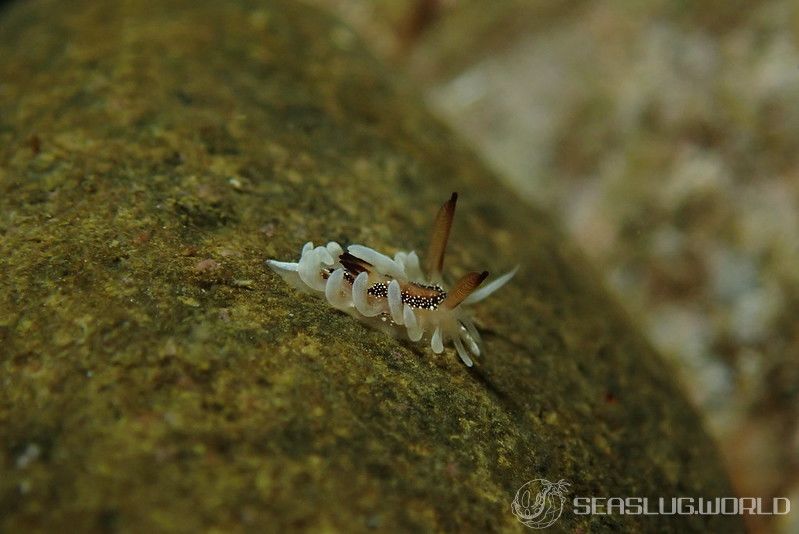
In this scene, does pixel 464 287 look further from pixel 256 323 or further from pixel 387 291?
pixel 256 323

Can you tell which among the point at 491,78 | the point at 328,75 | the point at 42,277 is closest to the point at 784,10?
the point at 491,78

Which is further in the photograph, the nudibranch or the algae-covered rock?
the nudibranch

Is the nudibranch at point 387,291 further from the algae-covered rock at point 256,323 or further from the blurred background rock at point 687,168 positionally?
the blurred background rock at point 687,168

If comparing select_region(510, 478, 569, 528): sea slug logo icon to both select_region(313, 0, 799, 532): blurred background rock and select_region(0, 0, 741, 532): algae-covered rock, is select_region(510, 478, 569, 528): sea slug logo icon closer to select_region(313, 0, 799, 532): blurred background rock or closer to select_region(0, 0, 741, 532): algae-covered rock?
select_region(0, 0, 741, 532): algae-covered rock

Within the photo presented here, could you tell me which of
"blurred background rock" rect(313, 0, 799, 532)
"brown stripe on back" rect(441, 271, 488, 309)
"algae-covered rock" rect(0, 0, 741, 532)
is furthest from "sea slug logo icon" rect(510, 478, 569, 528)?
"blurred background rock" rect(313, 0, 799, 532)

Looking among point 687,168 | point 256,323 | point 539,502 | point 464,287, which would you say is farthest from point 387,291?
point 687,168

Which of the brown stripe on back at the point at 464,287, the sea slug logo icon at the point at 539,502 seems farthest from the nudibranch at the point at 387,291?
the sea slug logo icon at the point at 539,502
